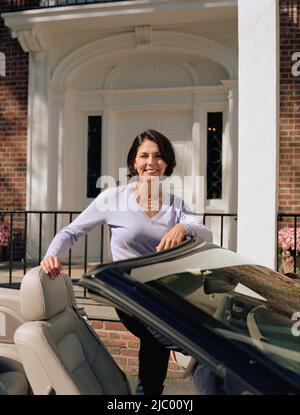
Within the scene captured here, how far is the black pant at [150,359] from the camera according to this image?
7.16 ft

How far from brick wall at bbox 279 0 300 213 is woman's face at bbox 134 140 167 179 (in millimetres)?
4580

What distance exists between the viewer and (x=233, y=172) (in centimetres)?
696

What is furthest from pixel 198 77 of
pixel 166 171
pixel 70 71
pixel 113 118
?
pixel 166 171

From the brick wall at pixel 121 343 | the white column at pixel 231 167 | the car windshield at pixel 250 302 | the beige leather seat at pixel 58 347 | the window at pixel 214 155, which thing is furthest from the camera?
the window at pixel 214 155

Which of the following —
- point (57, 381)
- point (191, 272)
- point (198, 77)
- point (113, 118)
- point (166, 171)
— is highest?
point (198, 77)

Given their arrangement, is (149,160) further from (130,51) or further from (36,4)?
(36,4)

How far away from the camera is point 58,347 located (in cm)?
196

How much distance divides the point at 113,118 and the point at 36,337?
6080 millimetres

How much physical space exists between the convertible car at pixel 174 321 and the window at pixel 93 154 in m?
5.24

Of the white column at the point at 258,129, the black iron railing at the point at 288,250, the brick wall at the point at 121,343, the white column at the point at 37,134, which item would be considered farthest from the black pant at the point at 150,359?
the white column at the point at 37,134

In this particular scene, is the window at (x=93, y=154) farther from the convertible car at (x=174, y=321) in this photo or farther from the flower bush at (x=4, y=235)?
the convertible car at (x=174, y=321)
